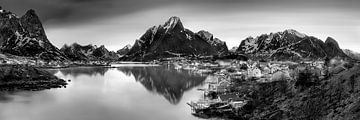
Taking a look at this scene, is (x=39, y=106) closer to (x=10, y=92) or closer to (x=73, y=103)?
(x=73, y=103)

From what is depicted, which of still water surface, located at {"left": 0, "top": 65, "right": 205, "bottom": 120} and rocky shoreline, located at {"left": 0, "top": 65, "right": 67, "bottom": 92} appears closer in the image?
still water surface, located at {"left": 0, "top": 65, "right": 205, "bottom": 120}

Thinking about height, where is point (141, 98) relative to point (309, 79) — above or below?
below

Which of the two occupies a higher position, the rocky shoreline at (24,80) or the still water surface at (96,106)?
the rocky shoreline at (24,80)

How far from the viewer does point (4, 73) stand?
85.4 metres

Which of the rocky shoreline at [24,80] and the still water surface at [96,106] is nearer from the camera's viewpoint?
the still water surface at [96,106]

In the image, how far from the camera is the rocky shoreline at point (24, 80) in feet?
265

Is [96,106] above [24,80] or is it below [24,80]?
below

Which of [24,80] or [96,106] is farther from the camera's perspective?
[24,80]

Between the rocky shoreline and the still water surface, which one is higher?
the rocky shoreline

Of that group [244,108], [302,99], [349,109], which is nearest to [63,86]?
[244,108]

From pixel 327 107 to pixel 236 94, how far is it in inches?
892

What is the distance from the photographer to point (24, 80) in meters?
86.6

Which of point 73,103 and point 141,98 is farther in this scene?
point 141,98

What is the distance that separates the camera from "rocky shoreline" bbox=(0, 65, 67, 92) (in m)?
80.7
